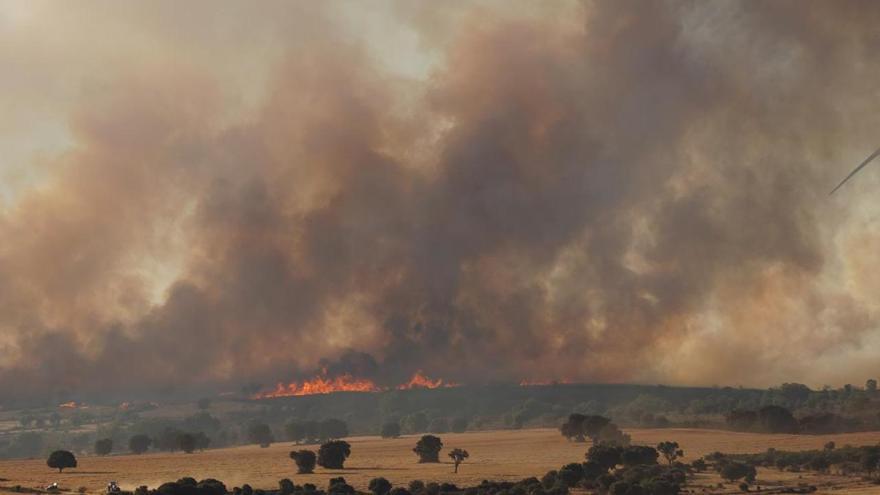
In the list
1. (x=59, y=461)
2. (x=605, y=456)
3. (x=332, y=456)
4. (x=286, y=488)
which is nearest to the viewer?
(x=286, y=488)

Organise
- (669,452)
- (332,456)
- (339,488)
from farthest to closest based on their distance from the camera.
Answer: (332,456) → (669,452) → (339,488)

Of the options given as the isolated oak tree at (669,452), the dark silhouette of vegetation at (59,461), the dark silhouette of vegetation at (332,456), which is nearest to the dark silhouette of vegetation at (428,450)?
the dark silhouette of vegetation at (332,456)

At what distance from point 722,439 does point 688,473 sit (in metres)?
63.3

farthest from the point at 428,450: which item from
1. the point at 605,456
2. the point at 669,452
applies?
the point at 669,452

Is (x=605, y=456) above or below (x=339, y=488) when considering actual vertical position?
above

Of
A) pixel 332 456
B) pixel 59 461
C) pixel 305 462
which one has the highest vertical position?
pixel 59 461

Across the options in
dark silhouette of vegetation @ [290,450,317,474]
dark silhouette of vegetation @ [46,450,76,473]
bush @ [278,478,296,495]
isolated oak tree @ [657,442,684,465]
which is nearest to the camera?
bush @ [278,478,296,495]

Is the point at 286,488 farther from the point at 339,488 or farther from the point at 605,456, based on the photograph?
the point at 605,456

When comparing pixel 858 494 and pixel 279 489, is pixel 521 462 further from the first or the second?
pixel 858 494

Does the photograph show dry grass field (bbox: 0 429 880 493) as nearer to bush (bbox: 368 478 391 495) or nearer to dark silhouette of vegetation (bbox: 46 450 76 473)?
dark silhouette of vegetation (bbox: 46 450 76 473)

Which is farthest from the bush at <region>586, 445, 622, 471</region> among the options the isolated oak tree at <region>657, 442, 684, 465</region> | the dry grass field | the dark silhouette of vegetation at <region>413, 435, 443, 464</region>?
the dark silhouette of vegetation at <region>413, 435, 443, 464</region>

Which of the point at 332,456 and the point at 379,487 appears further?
the point at 332,456

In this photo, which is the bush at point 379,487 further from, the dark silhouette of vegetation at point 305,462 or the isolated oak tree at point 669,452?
the isolated oak tree at point 669,452

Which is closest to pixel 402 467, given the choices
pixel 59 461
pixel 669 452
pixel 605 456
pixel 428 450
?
pixel 428 450
